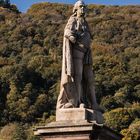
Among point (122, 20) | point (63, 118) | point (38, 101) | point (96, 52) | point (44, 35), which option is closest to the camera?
point (63, 118)

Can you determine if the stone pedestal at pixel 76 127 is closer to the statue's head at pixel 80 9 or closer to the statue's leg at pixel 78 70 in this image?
the statue's leg at pixel 78 70

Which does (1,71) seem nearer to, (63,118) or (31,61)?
(31,61)

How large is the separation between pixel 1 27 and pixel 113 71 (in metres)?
43.4

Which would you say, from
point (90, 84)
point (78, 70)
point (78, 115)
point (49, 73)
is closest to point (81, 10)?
point (78, 70)

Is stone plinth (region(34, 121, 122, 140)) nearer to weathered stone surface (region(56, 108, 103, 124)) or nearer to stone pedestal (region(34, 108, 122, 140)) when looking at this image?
stone pedestal (region(34, 108, 122, 140))

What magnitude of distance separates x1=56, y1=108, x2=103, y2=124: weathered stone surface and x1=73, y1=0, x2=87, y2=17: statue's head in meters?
2.33

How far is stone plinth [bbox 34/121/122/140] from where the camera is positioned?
16.6 meters

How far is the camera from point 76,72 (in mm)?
17531

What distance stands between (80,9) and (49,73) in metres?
128

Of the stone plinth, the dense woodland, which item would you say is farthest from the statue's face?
the dense woodland

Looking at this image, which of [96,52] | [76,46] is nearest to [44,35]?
[96,52]

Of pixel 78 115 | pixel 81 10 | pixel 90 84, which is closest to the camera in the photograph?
pixel 78 115

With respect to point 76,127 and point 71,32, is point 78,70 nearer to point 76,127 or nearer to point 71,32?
point 71,32

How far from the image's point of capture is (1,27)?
6983 inches
